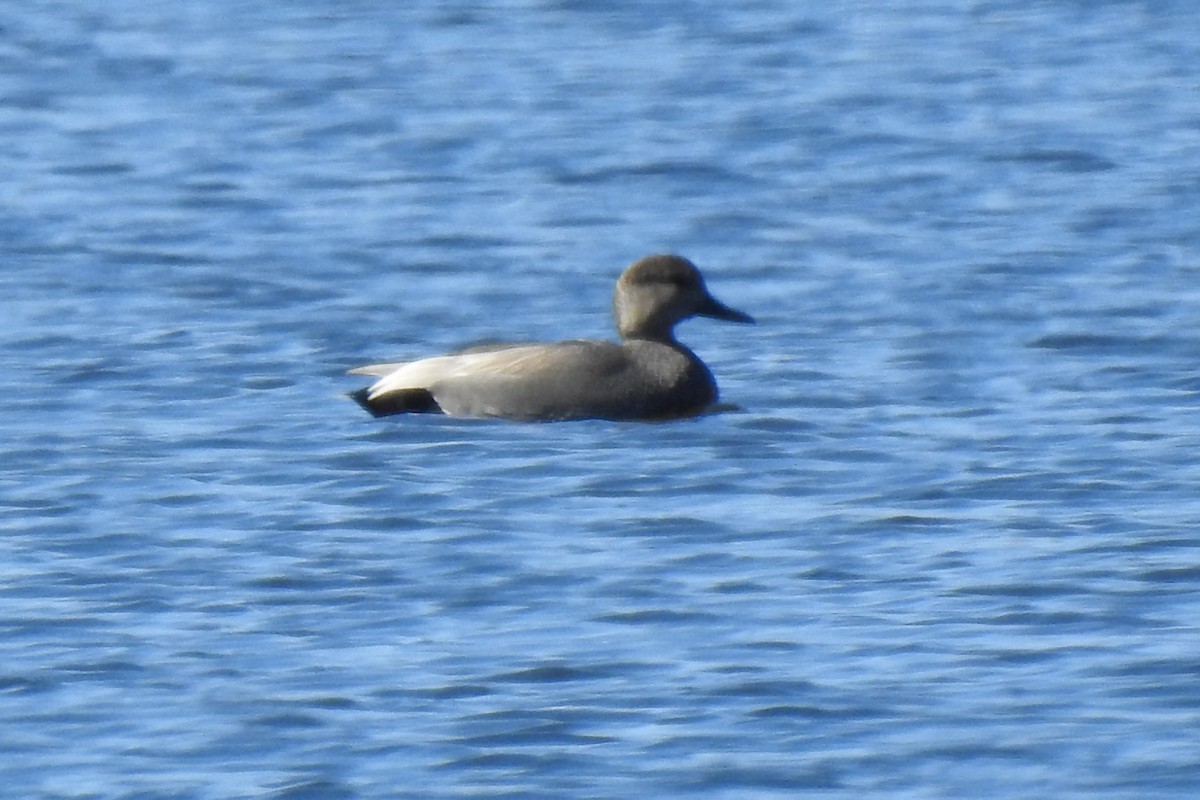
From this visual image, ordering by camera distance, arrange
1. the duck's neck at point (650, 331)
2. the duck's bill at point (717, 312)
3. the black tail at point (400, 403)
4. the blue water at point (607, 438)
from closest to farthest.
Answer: the blue water at point (607, 438)
the black tail at point (400, 403)
the duck's neck at point (650, 331)
the duck's bill at point (717, 312)

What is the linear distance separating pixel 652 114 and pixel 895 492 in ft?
32.1

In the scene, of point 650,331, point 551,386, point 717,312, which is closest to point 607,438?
point 551,386

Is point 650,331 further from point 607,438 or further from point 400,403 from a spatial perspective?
point 400,403

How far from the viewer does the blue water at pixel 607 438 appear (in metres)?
7.48

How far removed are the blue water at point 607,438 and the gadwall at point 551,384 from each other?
17 cm

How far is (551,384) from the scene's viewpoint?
11.5 meters

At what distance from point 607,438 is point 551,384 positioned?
0.38 metres

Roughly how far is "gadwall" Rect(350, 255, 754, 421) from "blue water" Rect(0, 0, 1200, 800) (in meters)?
0.17

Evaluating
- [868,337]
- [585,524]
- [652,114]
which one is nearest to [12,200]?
[652,114]

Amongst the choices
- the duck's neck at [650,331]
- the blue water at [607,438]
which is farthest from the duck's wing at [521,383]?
the duck's neck at [650,331]

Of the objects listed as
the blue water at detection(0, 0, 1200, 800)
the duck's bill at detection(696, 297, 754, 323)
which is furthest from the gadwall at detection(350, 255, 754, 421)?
the duck's bill at detection(696, 297, 754, 323)

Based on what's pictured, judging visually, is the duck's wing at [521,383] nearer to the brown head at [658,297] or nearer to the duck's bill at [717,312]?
the brown head at [658,297]

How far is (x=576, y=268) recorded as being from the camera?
1469cm

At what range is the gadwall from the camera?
37.7 feet
